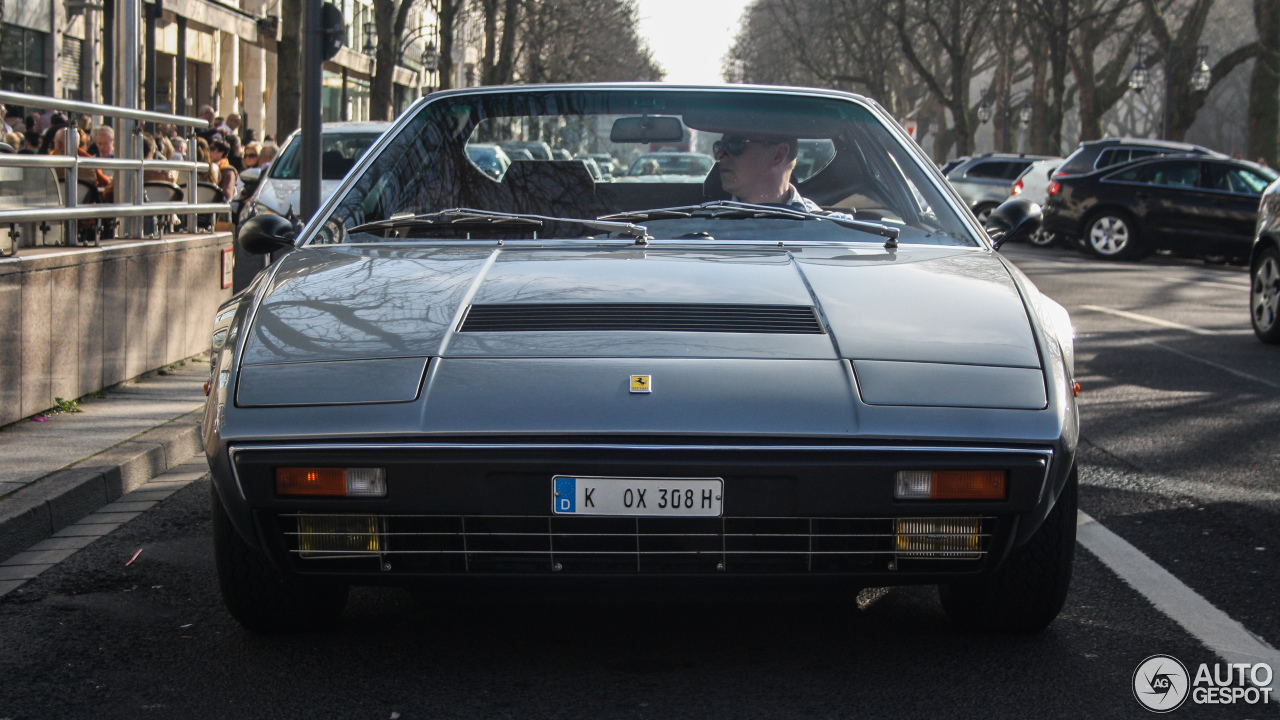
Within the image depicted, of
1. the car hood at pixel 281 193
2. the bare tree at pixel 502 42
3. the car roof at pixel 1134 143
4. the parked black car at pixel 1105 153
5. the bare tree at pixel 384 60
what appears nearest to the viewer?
the car hood at pixel 281 193

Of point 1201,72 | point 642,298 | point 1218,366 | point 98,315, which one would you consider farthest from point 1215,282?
point 1201,72

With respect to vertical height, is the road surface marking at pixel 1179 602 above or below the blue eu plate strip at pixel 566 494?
below

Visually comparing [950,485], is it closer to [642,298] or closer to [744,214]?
[642,298]

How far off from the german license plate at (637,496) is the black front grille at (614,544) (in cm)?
4

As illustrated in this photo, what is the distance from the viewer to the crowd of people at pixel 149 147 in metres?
10.2

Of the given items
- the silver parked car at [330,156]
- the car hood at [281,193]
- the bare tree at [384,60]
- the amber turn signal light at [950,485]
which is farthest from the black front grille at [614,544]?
the bare tree at [384,60]

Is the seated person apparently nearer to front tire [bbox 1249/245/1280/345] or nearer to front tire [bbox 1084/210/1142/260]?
front tire [bbox 1249/245/1280/345]

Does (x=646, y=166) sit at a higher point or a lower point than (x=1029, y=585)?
higher

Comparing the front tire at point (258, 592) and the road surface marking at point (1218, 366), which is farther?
the road surface marking at point (1218, 366)

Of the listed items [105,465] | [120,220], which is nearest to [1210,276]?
[120,220]

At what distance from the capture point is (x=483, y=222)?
4.08 m

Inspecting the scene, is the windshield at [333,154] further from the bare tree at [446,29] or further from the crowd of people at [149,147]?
the bare tree at [446,29]

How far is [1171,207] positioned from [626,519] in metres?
20.1

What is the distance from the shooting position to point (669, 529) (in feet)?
9.77
